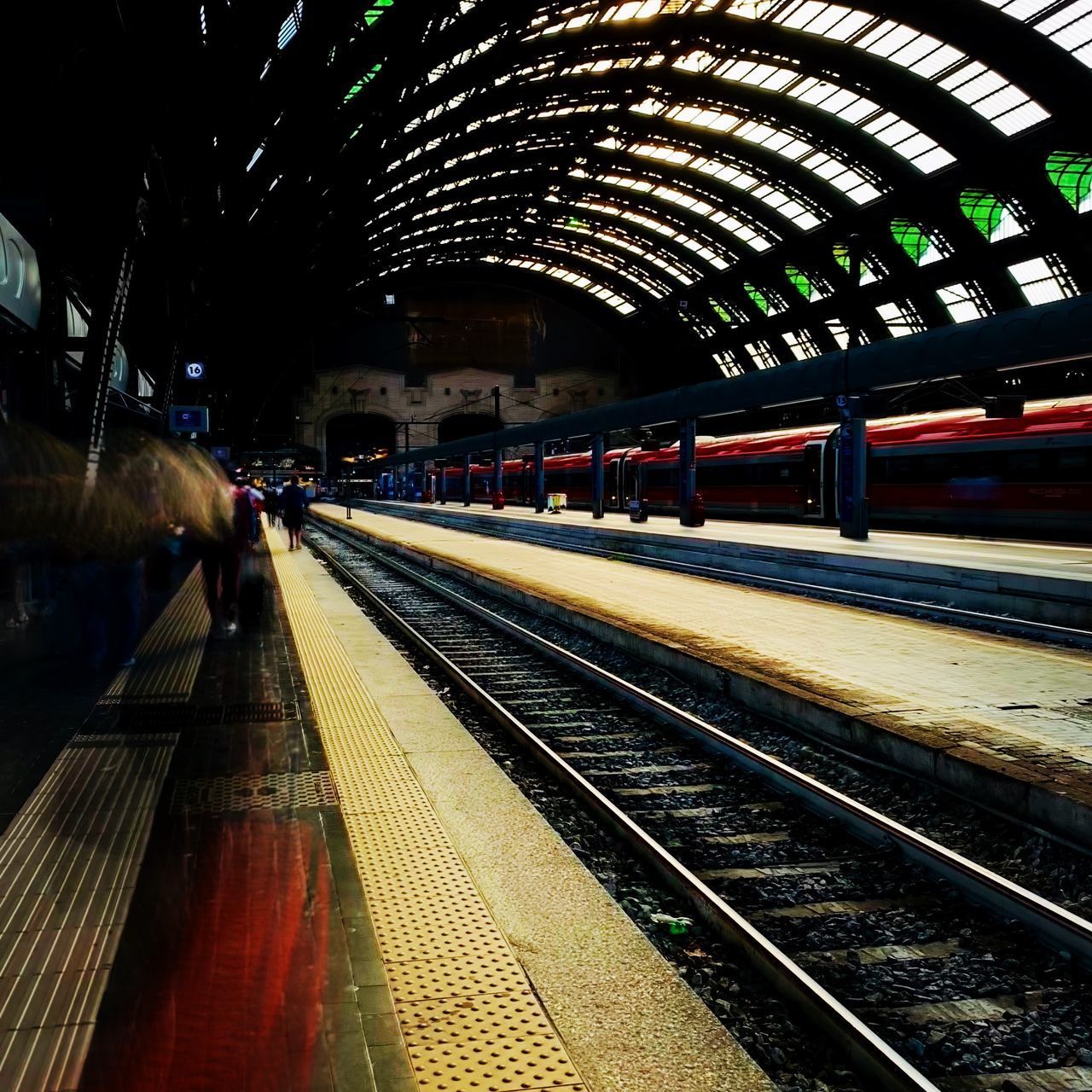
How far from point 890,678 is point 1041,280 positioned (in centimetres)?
3695

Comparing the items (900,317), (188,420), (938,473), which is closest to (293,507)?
(188,420)

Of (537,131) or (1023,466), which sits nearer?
(1023,466)

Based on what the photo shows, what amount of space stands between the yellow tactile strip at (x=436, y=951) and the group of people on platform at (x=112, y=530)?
Result: 3.43 m

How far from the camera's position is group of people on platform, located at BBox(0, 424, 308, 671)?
27.2 ft

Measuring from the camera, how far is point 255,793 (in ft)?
16.4

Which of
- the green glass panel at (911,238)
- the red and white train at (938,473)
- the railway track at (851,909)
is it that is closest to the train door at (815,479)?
the red and white train at (938,473)

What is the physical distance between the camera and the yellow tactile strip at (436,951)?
2.66 metres

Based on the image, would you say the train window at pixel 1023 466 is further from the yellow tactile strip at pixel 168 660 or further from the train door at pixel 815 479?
the yellow tactile strip at pixel 168 660

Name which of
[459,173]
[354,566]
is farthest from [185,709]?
[459,173]

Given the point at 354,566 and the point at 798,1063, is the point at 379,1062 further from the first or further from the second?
the point at 354,566

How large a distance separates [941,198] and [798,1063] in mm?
41824

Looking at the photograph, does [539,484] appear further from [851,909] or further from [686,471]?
[851,909]

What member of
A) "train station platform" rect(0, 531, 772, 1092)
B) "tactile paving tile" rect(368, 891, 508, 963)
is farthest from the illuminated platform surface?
"tactile paving tile" rect(368, 891, 508, 963)

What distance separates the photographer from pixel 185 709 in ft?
22.9
